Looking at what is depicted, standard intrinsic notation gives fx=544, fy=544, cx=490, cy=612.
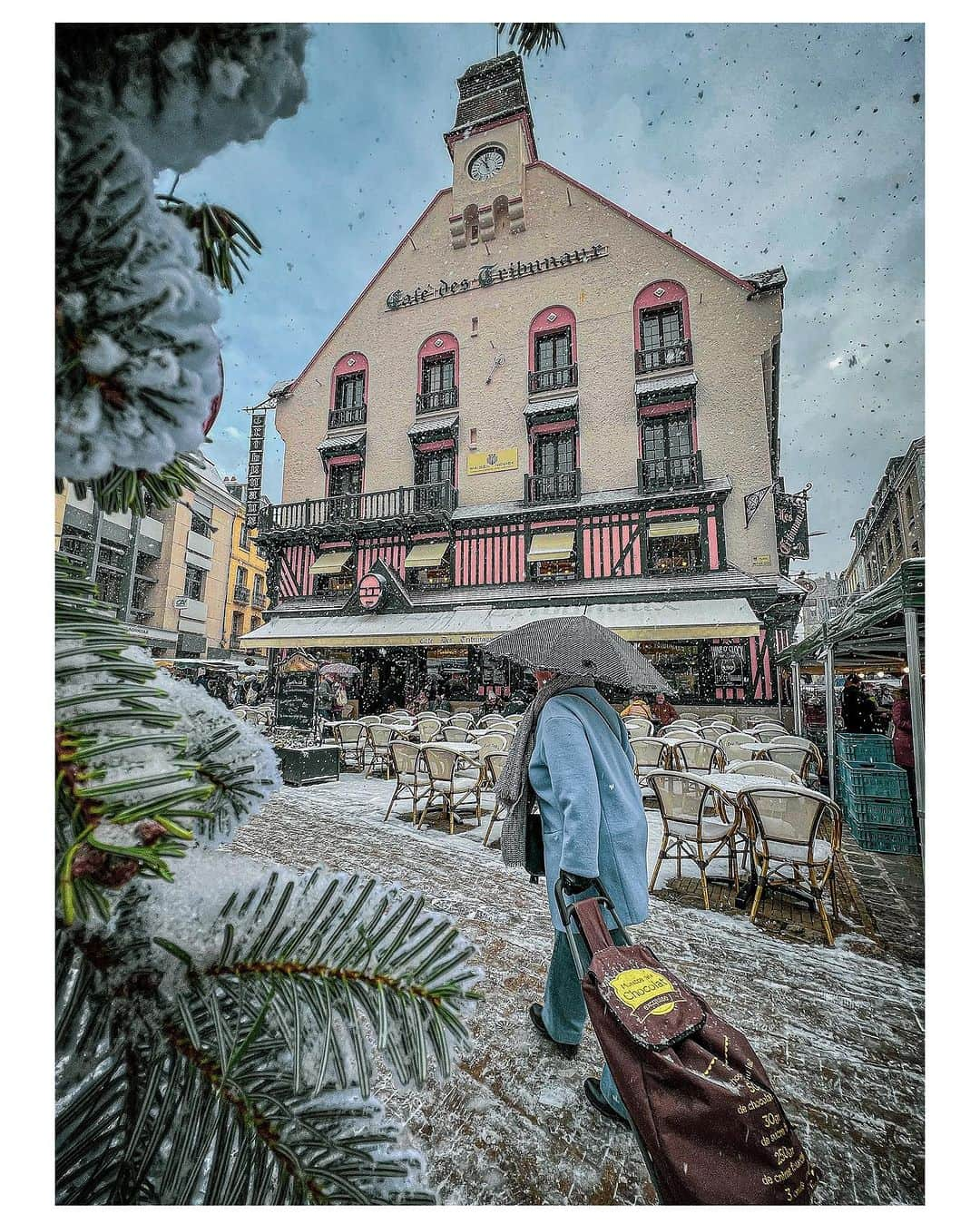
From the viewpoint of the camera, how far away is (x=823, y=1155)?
1.65 meters

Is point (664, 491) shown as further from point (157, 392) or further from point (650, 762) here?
point (157, 392)

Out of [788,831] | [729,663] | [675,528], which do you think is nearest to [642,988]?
[788,831]

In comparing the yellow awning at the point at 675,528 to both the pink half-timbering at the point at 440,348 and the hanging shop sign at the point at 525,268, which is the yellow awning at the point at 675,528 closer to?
the pink half-timbering at the point at 440,348

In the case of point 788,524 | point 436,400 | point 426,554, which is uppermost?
point 436,400

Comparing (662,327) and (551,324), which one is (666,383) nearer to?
(662,327)

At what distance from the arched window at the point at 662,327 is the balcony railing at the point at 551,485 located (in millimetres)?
2890

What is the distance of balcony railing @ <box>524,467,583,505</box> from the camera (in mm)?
13438

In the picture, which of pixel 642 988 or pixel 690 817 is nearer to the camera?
pixel 642 988

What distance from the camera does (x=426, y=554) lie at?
14.1 meters

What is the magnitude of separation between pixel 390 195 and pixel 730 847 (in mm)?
4250

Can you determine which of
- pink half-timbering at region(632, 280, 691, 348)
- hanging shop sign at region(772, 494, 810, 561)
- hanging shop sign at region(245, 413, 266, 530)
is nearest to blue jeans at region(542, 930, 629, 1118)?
hanging shop sign at region(245, 413, 266, 530)

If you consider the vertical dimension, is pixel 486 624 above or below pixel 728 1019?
above

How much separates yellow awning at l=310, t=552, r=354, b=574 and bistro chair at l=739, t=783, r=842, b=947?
12.5 meters

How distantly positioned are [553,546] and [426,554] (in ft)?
10.9
